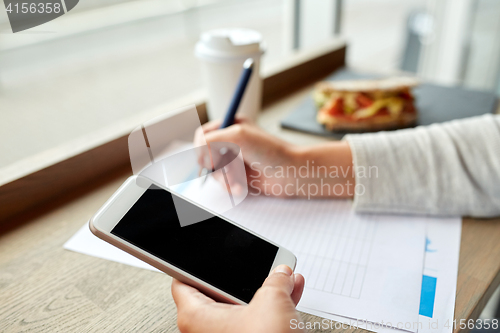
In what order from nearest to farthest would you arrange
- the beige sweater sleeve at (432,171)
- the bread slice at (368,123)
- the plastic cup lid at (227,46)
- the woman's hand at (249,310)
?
1. the woman's hand at (249,310)
2. the beige sweater sleeve at (432,171)
3. the plastic cup lid at (227,46)
4. the bread slice at (368,123)

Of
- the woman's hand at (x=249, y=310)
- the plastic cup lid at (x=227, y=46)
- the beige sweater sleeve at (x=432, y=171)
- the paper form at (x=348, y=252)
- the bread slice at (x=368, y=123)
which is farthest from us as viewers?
the bread slice at (x=368, y=123)

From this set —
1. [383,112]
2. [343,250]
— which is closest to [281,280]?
[343,250]

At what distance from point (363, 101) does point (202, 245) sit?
56 centimetres

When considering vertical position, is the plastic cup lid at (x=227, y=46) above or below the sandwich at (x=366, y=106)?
above

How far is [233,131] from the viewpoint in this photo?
1.81ft

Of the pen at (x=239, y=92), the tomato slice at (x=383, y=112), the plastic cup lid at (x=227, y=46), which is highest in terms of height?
the plastic cup lid at (x=227, y=46)

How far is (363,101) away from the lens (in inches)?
31.4

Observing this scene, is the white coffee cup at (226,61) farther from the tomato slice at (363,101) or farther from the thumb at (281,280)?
the thumb at (281,280)

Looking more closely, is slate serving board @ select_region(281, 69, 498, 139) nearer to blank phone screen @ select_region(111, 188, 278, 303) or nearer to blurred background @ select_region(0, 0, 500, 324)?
blurred background @ select_region(0, 0, 500, 324)

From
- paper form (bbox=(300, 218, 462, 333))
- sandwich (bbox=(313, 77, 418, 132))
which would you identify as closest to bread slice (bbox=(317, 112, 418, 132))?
sandwich (bbox=(313, 77, 418, 132))

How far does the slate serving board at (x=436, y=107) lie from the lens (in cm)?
78

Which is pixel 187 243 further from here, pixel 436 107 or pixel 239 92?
pixel 436 107

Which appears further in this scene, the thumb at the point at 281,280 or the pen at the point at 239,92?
the pen at the point at 239,92

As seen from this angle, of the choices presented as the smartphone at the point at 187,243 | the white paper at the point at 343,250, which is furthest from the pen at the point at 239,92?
the smartphone at the point at 187,243
